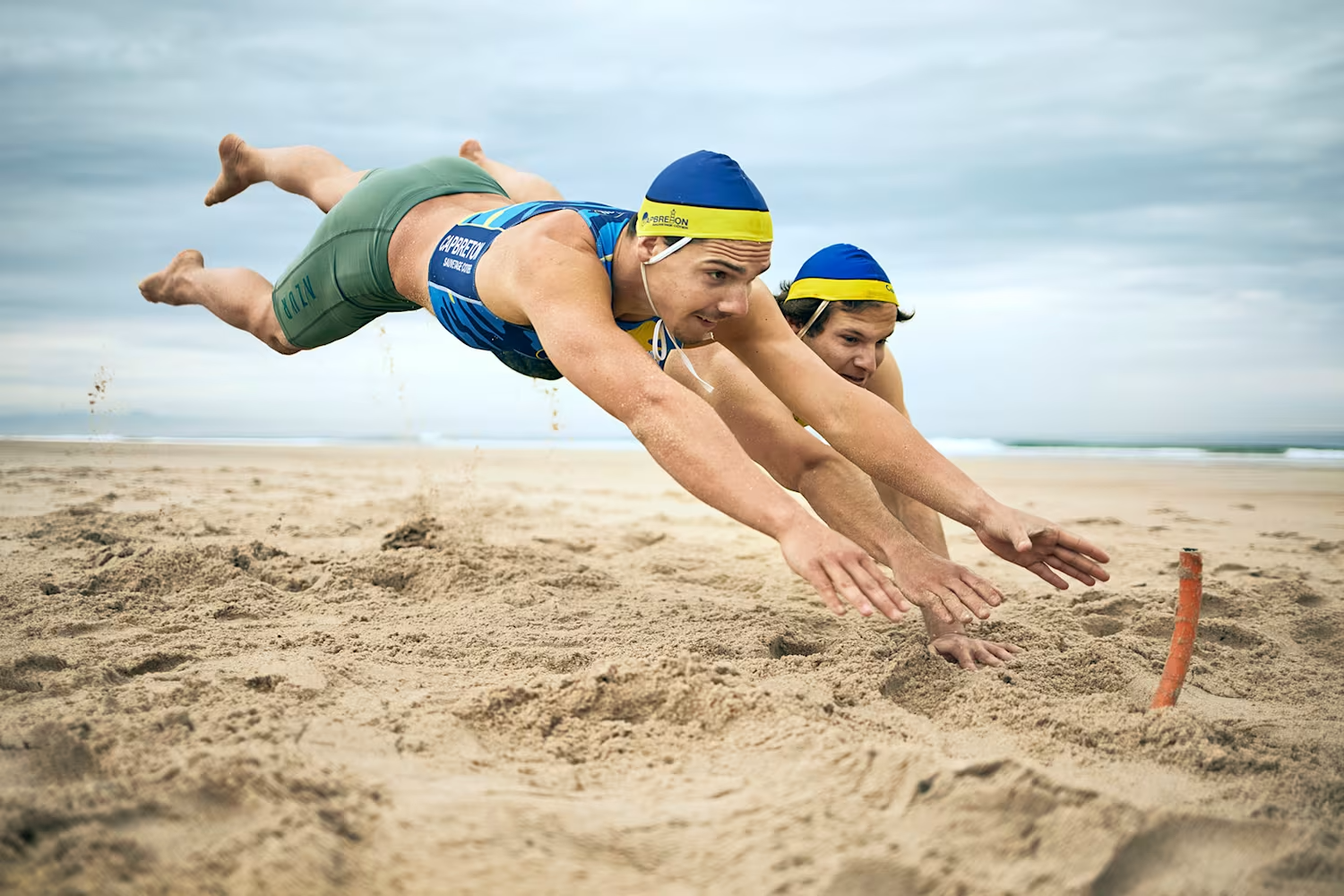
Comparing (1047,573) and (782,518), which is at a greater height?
(782,518)

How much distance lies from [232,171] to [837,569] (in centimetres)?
402

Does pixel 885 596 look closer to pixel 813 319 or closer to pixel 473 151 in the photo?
pixel 813 319

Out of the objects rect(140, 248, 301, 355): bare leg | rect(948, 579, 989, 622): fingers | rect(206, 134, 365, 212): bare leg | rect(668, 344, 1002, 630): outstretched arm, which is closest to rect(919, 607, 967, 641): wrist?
rect(668, 344, 1002, 630): outstretched arm

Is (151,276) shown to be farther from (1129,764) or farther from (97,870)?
(1129,764)

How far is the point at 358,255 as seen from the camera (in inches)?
151

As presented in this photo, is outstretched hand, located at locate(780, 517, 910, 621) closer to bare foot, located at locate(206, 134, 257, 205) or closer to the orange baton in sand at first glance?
the orange baton in sand

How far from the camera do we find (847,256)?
12.8ft

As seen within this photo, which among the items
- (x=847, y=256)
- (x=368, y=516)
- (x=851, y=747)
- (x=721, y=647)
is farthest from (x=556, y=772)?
(x=368, y=516)

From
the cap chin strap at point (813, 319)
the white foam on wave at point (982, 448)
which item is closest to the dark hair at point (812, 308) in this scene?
the cap chin strap at point (813, 319)

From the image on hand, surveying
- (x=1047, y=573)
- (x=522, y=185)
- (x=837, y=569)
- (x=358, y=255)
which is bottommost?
(x=1047, y=573)

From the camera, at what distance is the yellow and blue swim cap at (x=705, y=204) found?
9.14 feet

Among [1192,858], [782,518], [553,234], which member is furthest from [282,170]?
[1192,858]

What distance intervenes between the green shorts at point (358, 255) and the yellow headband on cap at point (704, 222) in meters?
1.42

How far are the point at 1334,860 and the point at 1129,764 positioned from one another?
1.53 ft
